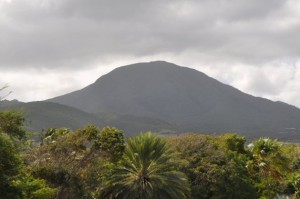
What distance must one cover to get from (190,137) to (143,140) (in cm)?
1381

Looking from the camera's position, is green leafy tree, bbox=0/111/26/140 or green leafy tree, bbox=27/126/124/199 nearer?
green leafy tree, bbox=0/111/26/140

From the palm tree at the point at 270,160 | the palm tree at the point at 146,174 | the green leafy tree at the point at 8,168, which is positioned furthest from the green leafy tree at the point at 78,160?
the palm tree at the point at 270,160

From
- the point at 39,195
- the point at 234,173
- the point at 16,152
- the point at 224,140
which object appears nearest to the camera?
the point at 16,152

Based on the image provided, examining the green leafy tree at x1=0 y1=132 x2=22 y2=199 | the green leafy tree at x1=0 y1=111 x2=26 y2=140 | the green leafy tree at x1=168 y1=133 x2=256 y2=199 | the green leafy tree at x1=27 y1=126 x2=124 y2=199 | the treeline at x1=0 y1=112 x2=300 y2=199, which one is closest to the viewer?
the green leafy tree at x1=0 y1=132 x2=22 y2=199

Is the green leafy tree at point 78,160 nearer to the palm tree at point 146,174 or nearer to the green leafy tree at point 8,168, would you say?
the palm tree at point 146,174

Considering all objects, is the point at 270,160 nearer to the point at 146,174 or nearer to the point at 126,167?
the point at 146,174

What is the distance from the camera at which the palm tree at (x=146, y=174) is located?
30.8m

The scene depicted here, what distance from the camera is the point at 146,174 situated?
31.6 metres

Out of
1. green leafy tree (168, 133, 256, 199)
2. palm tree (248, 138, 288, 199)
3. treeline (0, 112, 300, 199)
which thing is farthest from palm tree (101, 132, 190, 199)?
palm tree (248, 138, 288, 199)

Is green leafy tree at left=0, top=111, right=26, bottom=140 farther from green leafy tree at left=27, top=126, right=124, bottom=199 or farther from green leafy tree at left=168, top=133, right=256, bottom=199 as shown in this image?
green leafy tree at left=168, top=133, right=256, bottom=199

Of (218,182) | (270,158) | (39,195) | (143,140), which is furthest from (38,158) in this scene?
(270,158)

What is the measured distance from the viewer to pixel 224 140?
159 feet

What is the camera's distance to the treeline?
29.7 m

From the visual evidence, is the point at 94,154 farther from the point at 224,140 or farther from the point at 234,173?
the point at 224,140
